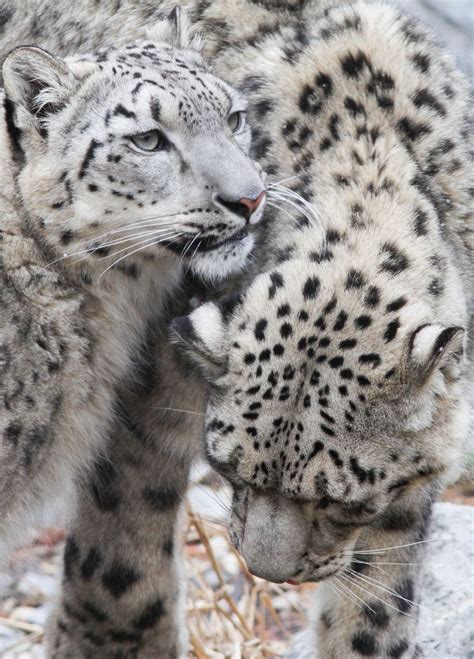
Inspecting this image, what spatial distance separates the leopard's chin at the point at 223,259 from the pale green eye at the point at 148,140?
0.41 m

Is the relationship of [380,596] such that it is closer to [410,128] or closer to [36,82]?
[410,128]

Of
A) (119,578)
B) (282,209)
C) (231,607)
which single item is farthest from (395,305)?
(231,607)

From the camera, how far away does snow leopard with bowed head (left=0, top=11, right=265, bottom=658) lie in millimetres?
4434

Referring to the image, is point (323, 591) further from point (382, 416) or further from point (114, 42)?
point (114, 42)

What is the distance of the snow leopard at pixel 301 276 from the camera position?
160 inches

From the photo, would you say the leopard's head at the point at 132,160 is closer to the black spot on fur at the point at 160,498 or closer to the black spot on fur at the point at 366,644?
the black spot on fur at the point at 160,498

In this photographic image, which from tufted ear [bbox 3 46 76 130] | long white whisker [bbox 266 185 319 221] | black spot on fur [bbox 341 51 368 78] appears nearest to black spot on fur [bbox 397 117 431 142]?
black spot on fur [bbox 341 51 368 78]

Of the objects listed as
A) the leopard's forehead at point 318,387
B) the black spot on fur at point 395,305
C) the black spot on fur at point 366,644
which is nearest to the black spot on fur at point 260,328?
the leopard's forehead at point 318,387

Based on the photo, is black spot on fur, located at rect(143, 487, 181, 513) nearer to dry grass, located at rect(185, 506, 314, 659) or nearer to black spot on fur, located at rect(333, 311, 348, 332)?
dry grass, located at rect(185, 506, 314, 659)

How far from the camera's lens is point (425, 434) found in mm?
4066

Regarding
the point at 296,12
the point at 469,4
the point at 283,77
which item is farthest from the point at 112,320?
the point at 469,4

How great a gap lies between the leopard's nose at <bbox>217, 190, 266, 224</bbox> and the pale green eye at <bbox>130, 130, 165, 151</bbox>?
0.33 meters

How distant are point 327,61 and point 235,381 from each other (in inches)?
58.2

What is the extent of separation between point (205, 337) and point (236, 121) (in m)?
1.02
